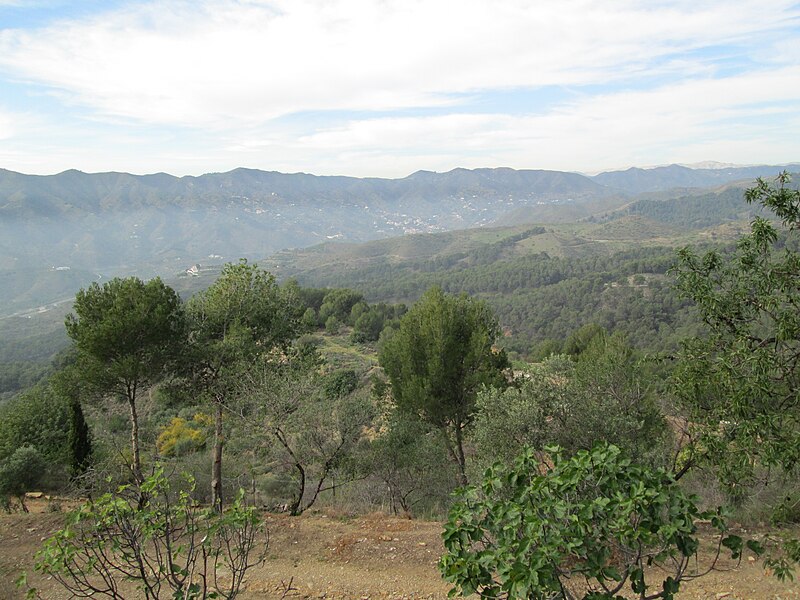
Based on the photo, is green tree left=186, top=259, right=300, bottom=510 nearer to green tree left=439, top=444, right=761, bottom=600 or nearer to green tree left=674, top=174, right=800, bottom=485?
green tree left=439, top=444, right=761, bottom=600

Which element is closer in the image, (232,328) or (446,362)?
(232,328)

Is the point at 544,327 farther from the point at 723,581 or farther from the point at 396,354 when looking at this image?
the point at 723,581

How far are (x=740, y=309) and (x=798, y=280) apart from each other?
2.51ft

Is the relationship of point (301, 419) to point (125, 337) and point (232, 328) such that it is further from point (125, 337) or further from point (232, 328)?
point (125, 337)

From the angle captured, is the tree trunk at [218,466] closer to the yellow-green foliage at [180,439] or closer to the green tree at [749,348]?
the yellow-green foliage at [180,439]

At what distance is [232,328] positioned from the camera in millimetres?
12867

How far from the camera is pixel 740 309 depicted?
5766mm

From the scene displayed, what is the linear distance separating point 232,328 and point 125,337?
2571 millimetres

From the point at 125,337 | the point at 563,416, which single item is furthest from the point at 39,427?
the point at 563,416

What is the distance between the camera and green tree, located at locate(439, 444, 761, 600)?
10.1 feet

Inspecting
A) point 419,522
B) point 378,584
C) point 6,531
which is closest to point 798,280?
point 378,584

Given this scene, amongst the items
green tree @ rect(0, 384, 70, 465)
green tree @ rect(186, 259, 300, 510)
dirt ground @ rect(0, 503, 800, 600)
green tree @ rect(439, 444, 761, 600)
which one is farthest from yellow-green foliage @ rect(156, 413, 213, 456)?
green tree @ rect(439, 444, 761, 600)

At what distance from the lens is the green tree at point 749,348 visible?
4.86 metres

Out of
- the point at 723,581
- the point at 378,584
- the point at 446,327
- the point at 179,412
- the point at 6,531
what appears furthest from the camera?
the point at 179,412
